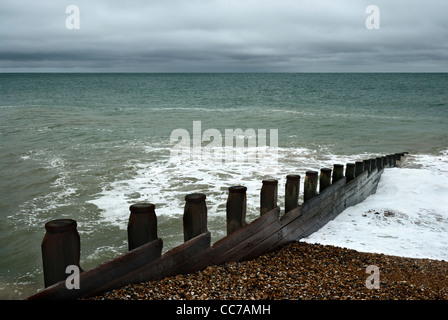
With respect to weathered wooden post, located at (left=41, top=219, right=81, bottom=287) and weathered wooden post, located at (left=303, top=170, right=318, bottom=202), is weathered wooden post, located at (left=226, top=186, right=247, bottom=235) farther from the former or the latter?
weathered wooden post, located at (left=41, top=219, right=81, bottom=287)

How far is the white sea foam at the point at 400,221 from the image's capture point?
4750 mm

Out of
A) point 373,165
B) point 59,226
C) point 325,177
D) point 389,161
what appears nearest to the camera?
point 59,226

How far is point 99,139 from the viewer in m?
15.6

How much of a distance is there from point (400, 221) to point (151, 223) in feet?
14.6

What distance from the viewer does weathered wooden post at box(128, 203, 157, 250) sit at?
9.27 feet

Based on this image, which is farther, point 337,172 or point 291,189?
point 337,172

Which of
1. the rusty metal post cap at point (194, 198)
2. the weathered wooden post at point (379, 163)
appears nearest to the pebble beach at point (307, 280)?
the rusty metal post cap at point (194, 198)

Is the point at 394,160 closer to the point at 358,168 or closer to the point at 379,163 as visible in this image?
the point at 379,163

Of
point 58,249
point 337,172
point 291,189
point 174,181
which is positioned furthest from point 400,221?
point 174,181

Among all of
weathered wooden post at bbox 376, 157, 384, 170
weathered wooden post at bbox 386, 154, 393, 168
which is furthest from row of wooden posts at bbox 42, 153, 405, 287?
weathered wooden post at bbox 386, 154, 393, 168

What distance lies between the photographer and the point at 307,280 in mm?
3479

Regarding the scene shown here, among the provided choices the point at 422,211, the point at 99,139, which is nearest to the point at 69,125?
the point at 99,139

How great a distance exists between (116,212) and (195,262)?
4.29 meters
